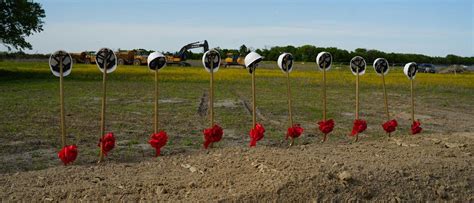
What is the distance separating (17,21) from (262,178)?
28301 millimetres

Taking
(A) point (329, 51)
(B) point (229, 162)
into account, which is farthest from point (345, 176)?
Result: (A) point (329, 51)

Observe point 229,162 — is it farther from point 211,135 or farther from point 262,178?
point 211,135

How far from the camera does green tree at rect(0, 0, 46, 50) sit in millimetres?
30172

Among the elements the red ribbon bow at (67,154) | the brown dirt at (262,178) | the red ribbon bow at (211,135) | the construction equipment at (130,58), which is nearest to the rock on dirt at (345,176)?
the brown dirt at (262,178)

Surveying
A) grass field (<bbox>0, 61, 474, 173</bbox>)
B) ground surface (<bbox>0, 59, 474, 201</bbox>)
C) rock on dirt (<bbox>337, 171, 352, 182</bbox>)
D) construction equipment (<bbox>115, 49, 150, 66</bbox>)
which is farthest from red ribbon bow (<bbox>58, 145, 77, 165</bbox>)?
construction equipment (<bbox>115, 49, 150, 66</bbox>)

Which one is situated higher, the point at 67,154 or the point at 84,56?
the point at 84,56

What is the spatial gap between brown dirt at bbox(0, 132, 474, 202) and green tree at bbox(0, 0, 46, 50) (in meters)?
26.1

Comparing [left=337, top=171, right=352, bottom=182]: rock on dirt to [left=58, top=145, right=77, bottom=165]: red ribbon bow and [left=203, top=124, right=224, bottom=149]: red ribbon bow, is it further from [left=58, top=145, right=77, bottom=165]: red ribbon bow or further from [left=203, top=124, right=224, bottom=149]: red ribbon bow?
[left=58, top=145, right=77, bottom=165]: red ribbon bow

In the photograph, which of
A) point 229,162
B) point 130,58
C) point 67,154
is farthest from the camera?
point 130,58

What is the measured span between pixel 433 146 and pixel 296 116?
6.28m

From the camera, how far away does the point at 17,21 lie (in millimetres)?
30547

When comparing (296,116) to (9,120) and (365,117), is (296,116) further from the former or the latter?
(9,120)

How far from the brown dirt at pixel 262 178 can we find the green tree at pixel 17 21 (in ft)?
85.8

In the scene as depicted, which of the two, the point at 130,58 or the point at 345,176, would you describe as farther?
the point at 130,58
